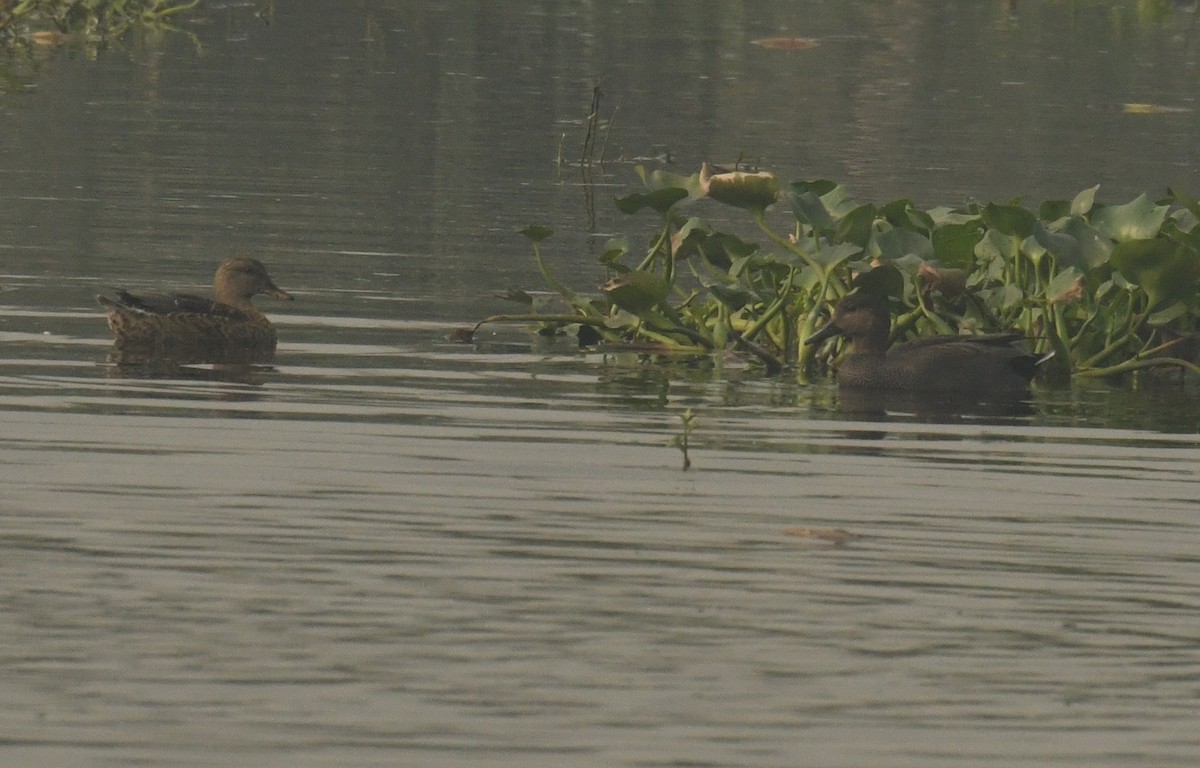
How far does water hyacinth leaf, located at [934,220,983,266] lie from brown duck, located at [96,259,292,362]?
3.47m

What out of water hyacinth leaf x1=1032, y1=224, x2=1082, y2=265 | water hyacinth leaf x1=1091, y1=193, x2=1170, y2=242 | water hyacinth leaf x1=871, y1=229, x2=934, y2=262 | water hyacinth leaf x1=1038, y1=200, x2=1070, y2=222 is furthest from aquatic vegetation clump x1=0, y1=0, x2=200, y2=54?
water hyacinth leaf x1=1032, y1=224, x2=1082, y2=265

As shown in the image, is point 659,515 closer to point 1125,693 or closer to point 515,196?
point 1125,693

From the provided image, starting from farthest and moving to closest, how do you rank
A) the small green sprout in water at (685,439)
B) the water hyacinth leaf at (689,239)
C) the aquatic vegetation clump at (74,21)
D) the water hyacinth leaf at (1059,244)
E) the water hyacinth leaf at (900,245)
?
the aquatic vegetation clump at (74,21)
the water hyacinth leaf at (689,239)
the water hyacinth leaf at (900,245)
the water hyacinth leaf at (1059,244)
the small green sprout in water at (685,439)

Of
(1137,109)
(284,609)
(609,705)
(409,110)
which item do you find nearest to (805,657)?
(609,705)

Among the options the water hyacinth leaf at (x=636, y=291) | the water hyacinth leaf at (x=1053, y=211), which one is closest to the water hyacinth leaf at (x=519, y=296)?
the water hyacinth leaf at (x=636, y=291)

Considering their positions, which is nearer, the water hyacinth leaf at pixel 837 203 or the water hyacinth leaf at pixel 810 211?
the water hyacinth leaf at pixel 810 211

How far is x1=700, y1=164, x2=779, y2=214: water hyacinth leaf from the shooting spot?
48.0 feet

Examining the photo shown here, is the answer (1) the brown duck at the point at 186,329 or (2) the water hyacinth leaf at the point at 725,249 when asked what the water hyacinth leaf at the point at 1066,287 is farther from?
(1) the brown duck at the point at 186,329

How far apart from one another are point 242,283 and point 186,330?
0.92 m

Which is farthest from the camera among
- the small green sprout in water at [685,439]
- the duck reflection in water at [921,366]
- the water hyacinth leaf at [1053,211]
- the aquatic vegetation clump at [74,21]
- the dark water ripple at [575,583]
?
the aquatic vegetation clump at [74,21]

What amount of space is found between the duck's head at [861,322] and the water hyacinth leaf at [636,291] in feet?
2.95

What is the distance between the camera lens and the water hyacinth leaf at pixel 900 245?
14641 mm

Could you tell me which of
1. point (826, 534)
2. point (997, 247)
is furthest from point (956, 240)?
point (826, 534)

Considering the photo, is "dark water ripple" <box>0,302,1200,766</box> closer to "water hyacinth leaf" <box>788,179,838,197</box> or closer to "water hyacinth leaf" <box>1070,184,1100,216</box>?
"water hyacinth leaf" <box>1070,184,1100,216</box>
